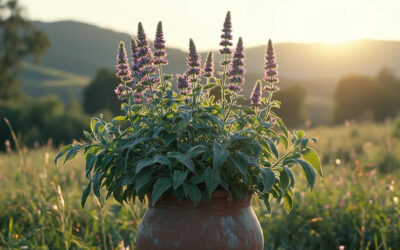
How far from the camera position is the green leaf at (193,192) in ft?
8.59

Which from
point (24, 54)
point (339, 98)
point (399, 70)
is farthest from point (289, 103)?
point (399, 70)

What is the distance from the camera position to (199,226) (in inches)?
108

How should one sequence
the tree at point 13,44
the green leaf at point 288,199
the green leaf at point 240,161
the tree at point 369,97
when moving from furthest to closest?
the tree at point 369,97 < the tree at point 13,44 < the green leaf at point 288,199 < the green leaf at point 240,161

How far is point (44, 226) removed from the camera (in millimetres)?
4559

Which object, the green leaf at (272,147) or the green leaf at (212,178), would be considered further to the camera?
the green leaf at (272,147)

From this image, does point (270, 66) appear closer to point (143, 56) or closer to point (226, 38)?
point (226, 38)

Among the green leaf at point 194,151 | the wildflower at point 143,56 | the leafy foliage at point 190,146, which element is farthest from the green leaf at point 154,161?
the wildflower at point 143,56

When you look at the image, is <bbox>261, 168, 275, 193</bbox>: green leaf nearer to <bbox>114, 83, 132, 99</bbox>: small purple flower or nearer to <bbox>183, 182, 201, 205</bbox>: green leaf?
Result: <bbox>183, 182, 201, 205</bbox>: green leaf

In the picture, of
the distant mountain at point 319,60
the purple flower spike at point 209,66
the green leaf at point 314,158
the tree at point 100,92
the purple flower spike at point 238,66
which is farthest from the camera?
the distant mountain at point 319,60

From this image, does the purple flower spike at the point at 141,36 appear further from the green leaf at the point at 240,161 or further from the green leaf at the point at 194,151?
the green leaf at the point at 240,161

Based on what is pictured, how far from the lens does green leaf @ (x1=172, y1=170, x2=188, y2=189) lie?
2542mm

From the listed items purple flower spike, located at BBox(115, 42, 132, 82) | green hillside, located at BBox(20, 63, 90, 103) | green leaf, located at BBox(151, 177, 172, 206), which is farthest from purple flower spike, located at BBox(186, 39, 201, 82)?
green hillside, located at BBox(20, 63, 90, 103)

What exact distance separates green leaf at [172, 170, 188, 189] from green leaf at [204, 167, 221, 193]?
12cm

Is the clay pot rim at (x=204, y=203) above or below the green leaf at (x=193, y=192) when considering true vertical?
below
